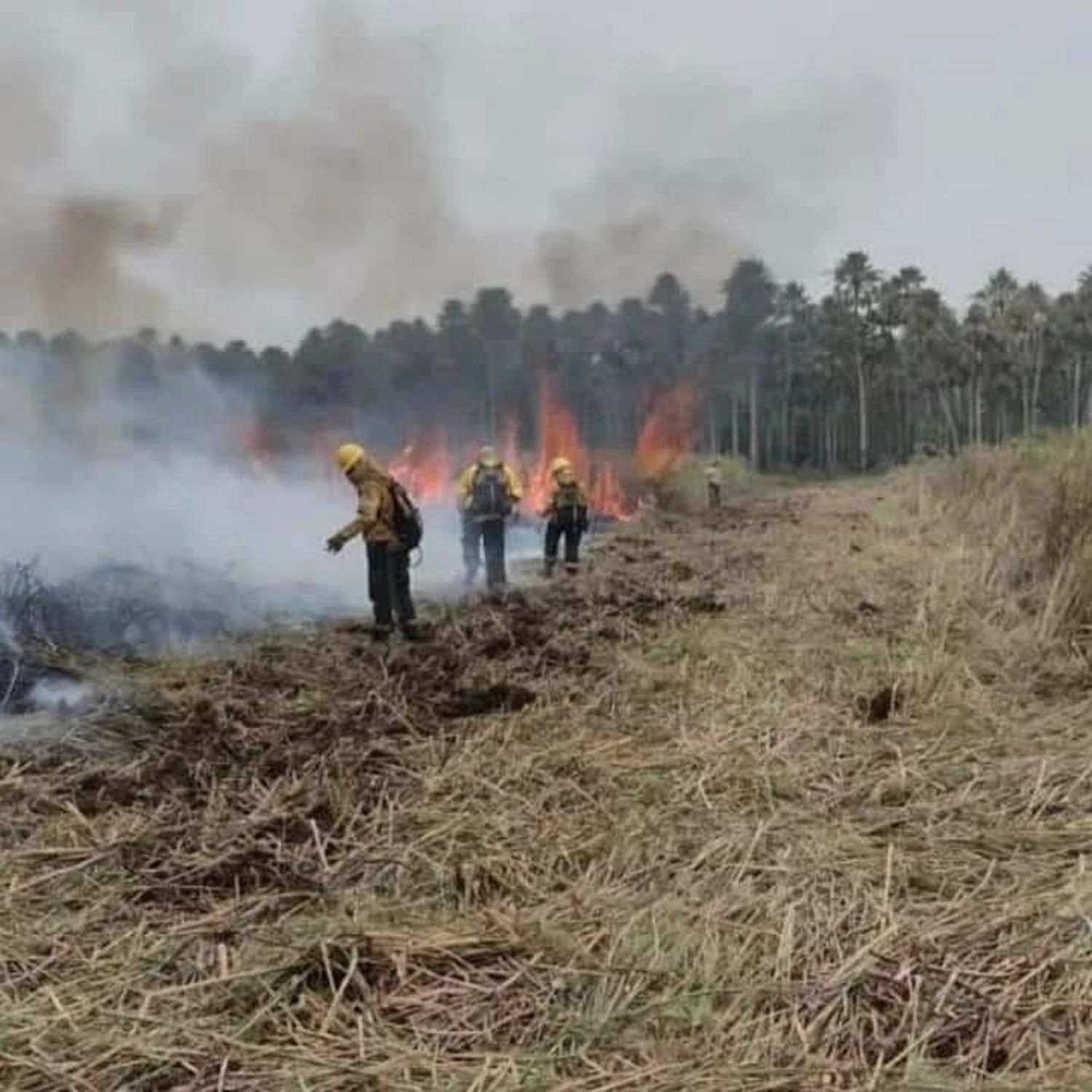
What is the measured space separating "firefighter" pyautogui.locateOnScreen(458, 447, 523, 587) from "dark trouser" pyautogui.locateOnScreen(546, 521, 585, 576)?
1405 mm

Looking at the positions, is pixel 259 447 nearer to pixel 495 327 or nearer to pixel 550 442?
pixel 550 442

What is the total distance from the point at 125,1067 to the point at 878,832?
2652 millimetres

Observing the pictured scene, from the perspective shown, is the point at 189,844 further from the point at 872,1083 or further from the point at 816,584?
the point at 816,584

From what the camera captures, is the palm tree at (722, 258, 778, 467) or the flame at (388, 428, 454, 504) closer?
the flame at (388, 428, 454, 504)

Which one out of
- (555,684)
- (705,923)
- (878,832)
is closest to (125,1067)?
(705,923)

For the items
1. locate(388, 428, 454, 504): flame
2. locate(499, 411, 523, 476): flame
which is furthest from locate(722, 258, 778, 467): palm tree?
locate(388, 428, 454, 504): flame

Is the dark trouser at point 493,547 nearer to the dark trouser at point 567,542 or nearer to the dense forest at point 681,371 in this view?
the dark trouser at point 567,542

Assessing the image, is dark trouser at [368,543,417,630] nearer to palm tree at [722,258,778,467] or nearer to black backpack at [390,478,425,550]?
black backpack at [390,478,425,550]

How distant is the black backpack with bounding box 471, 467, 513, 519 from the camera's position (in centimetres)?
1365

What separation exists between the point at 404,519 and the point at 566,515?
5.57 meters

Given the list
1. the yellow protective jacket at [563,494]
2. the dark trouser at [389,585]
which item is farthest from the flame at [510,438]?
the dark trouser at [389,585]

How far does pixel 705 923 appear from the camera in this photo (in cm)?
362

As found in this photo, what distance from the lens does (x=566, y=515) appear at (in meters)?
15.6

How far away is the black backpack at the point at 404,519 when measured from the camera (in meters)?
10.2
